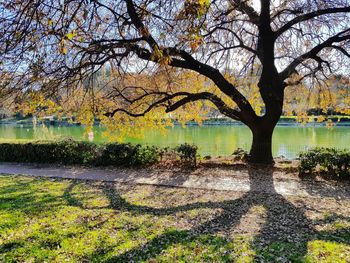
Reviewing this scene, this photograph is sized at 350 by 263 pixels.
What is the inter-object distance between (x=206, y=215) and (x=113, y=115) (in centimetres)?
622

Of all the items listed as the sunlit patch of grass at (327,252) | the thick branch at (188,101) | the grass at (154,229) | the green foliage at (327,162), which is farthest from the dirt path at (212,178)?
the sunlit patch of grass at (327,252)

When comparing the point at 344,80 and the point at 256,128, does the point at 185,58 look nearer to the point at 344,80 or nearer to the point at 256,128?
the point at 256,128

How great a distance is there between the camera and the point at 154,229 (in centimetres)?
451

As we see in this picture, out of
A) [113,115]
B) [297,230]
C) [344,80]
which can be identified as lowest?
[297,230]

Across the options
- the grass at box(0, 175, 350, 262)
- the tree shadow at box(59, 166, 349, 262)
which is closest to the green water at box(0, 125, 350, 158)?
the grass at box(0, 175, 350, 262)

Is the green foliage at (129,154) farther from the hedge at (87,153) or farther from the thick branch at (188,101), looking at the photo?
the thick branch at (188,101)

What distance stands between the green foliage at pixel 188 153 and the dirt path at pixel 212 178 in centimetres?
42

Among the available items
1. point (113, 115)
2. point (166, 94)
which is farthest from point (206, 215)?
point (113, 115)

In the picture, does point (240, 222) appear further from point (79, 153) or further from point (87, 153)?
point (79, 153)

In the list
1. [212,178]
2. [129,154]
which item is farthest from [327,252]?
[129,154]

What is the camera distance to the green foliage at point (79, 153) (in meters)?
9.88

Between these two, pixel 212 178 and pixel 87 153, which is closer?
pixel 212 178

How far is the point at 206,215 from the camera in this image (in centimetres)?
518

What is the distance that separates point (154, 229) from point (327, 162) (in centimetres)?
539
